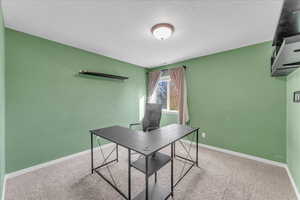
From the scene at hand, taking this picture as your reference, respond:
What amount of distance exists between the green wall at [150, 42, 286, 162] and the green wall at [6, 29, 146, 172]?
2517mm

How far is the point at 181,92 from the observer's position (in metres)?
3.44

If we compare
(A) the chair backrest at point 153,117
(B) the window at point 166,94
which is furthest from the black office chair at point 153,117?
(B) the window at point 166,94

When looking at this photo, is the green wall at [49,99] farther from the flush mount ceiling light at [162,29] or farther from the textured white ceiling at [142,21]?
the flush mount ceiling light at [162,29]

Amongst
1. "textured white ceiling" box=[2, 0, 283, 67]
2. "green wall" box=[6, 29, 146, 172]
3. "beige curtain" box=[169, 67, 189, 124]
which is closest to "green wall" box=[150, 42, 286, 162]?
"beige curtain" box=[169, 67, 189, 124]

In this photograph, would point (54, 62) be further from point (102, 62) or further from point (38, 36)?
point (102, 62)

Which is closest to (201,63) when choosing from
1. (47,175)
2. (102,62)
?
(102,62)

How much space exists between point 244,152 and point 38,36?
4703mm

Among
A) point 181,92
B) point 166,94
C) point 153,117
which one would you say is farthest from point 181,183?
point 166,94

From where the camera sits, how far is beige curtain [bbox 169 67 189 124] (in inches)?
131

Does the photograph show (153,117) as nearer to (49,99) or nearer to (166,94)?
(166,94)

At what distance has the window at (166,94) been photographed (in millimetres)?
3836

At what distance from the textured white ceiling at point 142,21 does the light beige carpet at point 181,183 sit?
7.90 feet

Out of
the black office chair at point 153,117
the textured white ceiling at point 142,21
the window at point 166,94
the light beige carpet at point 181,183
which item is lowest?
the light beige carpet at point 181,183

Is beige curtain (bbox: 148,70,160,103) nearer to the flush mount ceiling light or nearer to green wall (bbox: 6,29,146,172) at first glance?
green wall (bbox: 6,29,146,172)
